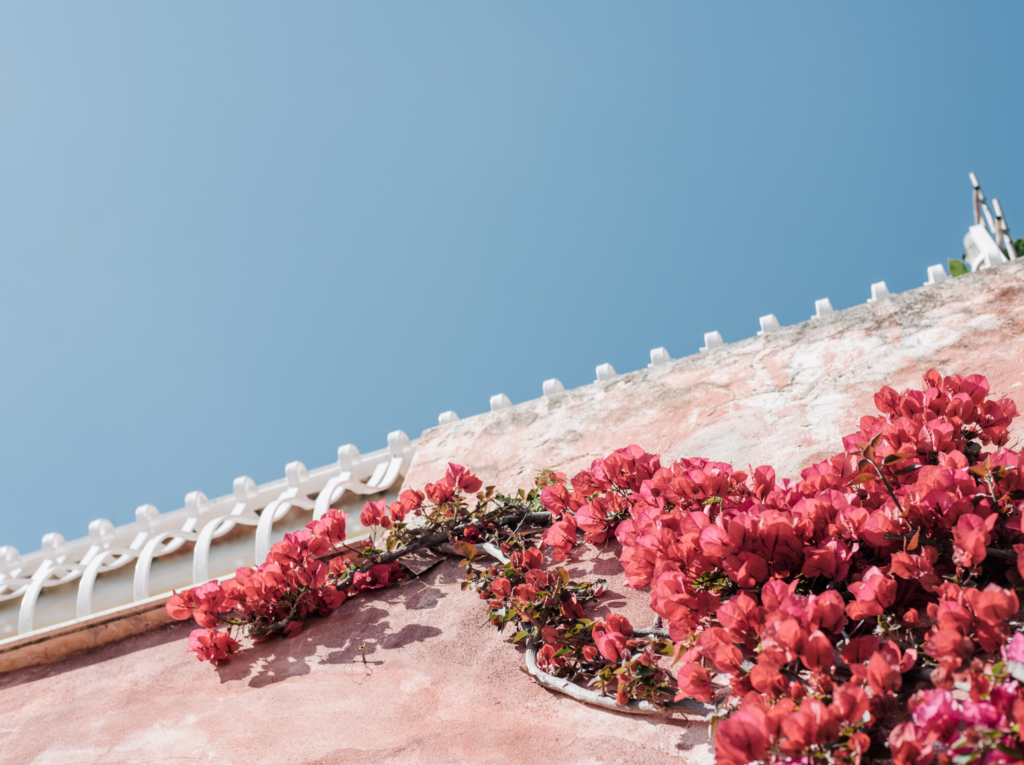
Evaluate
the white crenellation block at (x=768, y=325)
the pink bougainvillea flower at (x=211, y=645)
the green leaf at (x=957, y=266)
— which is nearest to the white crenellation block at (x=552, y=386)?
the white crenellation block at (x=768, y=325)

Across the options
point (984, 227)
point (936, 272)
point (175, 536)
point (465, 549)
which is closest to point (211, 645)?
point (465, 549)

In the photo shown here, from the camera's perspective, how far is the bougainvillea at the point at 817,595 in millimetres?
976

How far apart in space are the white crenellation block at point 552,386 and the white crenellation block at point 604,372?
0.20 meters

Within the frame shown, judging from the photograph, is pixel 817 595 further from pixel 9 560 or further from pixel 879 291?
pixel 9 560

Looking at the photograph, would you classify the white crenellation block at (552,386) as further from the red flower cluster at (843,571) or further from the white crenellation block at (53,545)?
the white crenellation block at (53,545)

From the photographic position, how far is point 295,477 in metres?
3.95

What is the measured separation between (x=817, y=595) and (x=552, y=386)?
230cm

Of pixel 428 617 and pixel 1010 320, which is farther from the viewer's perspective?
pixel 1010 320

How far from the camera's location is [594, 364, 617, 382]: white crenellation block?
11.2 ft

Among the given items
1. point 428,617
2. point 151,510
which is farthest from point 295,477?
point 428,617

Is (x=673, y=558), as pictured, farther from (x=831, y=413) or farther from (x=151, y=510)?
(x=151, y=510)

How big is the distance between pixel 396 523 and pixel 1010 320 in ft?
7.61

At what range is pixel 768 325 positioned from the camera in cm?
319

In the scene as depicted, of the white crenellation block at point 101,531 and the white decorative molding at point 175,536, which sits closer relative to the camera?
the white decorative molding at point 175,536
